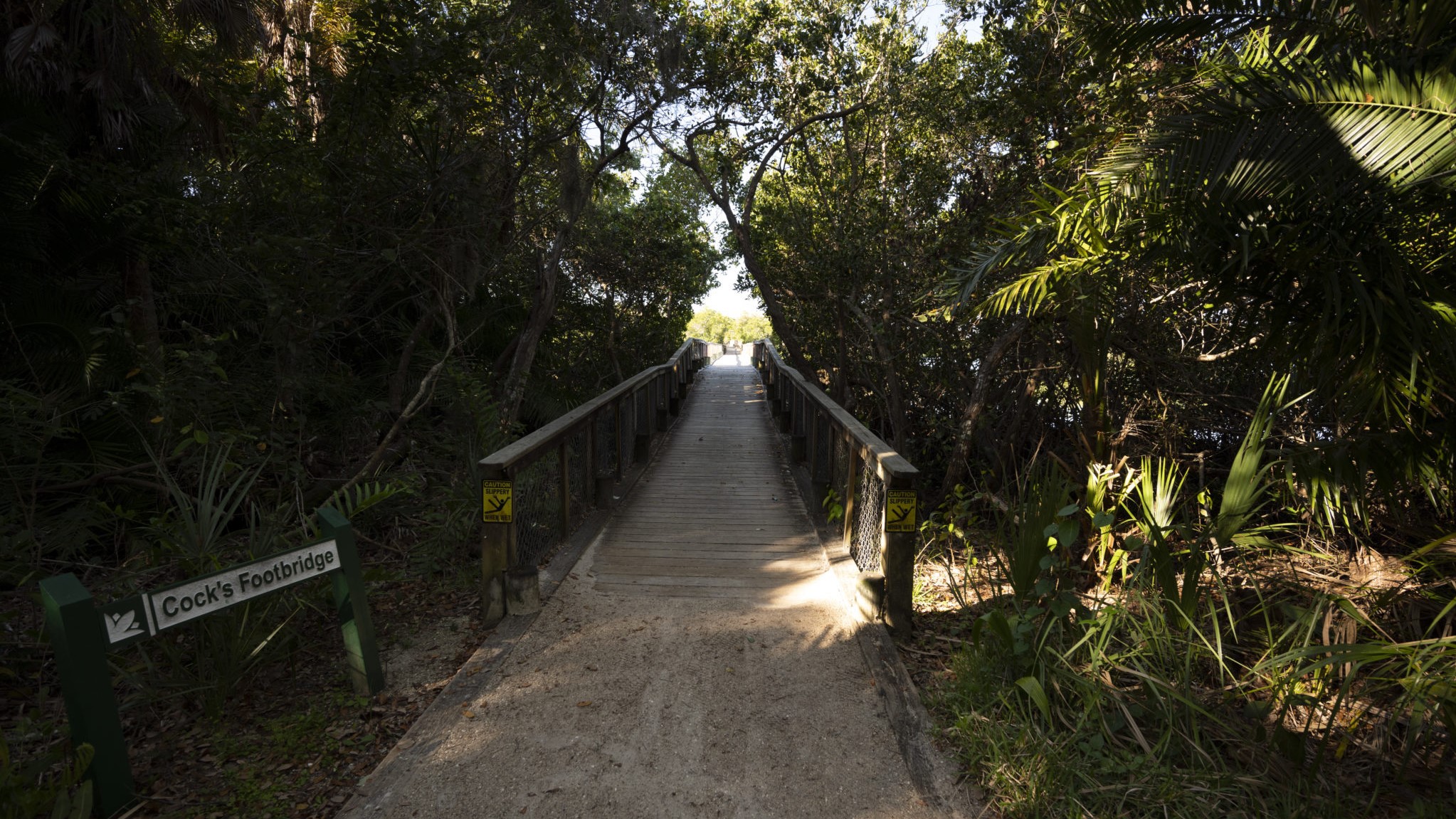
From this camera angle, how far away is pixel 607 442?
7.39m

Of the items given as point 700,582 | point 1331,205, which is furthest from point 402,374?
point 1331,205

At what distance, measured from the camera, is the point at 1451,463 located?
3043mm

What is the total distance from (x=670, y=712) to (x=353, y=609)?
1.51 meters

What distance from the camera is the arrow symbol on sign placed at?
2489mm

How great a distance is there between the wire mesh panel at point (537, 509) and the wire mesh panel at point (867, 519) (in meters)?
2.14

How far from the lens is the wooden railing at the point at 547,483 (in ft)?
13.9

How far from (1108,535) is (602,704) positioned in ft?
10.3

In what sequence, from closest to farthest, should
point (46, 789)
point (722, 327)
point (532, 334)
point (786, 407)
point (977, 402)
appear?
point (46, 789) < point (977, 402) < point (532, 334) < point (786, 407) < point (722, 327)

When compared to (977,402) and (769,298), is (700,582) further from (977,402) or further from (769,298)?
(769,298)

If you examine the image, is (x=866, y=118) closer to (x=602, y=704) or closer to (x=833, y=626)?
(x=833, y=626)

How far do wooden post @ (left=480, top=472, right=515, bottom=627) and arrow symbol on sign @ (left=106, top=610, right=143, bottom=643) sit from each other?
5.76ft

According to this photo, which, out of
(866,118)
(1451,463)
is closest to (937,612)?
(1451,463)

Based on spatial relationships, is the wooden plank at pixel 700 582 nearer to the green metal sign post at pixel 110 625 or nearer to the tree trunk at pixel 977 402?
the green metal sign post at pixel 110 625

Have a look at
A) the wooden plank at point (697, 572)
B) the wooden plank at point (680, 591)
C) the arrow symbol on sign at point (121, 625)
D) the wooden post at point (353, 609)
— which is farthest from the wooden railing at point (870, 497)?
the arrow symbol on sign at point (121, 625)
